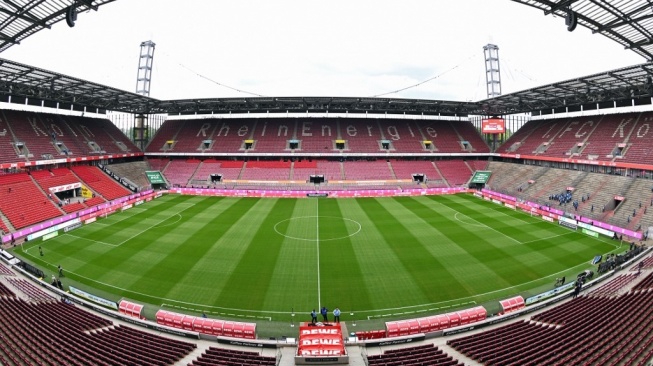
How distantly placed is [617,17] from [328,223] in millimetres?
25937

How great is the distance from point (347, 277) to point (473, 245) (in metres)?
11.9

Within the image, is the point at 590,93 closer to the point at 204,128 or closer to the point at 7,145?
the point at 204,128

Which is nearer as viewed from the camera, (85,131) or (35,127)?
(35,127)

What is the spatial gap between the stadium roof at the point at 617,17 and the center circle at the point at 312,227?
69.4 feet

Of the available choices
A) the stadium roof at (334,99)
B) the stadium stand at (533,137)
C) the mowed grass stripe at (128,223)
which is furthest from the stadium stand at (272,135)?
the stadium stand at (533,137)

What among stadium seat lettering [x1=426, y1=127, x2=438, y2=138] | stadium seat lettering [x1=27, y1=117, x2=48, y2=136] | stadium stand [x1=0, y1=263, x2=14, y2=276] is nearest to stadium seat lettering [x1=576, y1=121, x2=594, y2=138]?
stadium seat lettering [x1=426, y1=127, x2=438, y2=138]

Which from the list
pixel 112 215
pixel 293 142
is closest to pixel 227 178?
pixel 293 142

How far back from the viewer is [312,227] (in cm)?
3312

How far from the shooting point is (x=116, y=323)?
54.6 ft

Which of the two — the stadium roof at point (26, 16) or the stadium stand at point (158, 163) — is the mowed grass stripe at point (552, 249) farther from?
the stadium stand at point (158, 163)

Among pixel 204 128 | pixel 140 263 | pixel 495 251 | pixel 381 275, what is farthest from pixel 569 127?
pixel 204 128

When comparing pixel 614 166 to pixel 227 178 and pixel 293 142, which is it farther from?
pixel 227 178

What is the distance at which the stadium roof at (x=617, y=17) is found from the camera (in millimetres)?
17547

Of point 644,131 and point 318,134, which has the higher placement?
point 318,134
